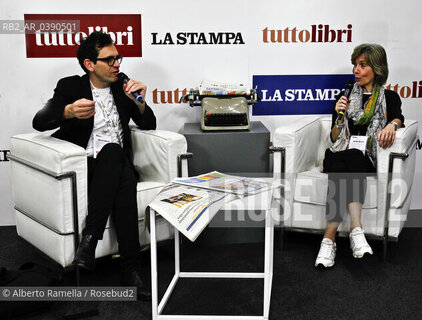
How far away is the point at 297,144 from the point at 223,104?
→ 0.57m

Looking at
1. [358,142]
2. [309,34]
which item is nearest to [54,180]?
[358,142]

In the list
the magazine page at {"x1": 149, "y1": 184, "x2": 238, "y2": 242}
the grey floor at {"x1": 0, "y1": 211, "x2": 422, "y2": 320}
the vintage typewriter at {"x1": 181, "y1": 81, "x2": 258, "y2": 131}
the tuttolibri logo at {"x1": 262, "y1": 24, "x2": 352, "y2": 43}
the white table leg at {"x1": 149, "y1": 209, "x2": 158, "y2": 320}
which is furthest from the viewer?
the tuttolibri logo at {"x1": 262, "y1": 24, "x2": 352, "y2": 43}

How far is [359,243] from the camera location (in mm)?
2873

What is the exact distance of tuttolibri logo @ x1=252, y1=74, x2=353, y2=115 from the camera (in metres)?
3.76

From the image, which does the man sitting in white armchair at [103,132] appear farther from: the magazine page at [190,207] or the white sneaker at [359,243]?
the white sneaker at [359,243]

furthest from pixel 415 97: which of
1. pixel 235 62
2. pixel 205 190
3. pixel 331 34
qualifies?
pixel 205 190

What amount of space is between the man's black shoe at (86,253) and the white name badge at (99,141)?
55 centimetres

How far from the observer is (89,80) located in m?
3.02

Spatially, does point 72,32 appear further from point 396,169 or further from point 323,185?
point 396,169

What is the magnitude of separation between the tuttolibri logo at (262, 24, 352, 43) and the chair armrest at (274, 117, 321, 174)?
665 mm

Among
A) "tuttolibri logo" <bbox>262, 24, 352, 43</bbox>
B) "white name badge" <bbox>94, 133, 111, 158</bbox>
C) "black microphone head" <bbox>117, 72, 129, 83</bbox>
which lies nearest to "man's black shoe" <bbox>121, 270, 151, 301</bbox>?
"white name badge" <bbox>94, 133, 111, 158</bbox>

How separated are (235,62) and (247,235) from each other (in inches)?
49.4

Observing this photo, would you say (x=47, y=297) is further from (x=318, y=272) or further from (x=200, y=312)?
(x=318, y=272)

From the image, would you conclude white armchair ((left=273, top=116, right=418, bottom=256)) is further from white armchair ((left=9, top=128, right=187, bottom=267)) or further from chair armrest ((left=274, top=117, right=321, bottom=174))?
white armchair ((left=9, top=128, right=187, bottom=267))
